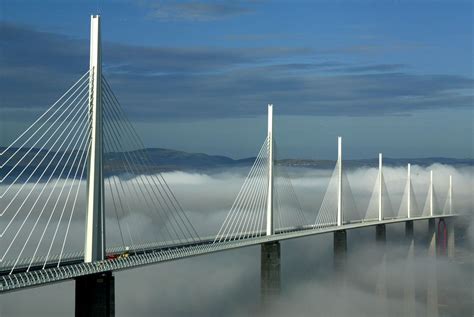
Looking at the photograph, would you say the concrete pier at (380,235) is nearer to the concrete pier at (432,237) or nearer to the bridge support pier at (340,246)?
the concrete pier at (432,237)

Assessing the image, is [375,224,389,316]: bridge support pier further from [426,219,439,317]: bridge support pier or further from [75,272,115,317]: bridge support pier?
[75,272,115,317]: bridge support pier

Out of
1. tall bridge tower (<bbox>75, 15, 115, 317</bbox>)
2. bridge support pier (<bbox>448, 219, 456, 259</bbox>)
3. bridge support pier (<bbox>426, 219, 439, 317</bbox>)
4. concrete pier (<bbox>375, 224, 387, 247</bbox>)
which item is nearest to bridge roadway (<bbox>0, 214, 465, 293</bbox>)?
tall bridge tower (<bbox>75, 15, 115, 317</bbox>)

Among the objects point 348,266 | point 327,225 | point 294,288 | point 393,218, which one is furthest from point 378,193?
point 294,288

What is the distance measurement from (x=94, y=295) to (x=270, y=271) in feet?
82.3

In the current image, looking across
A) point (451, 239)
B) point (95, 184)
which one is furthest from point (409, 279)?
point (95, 184)

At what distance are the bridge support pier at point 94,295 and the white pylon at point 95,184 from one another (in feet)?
2.57

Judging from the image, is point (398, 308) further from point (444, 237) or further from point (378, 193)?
point (444, 237)

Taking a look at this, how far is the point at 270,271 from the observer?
206ft

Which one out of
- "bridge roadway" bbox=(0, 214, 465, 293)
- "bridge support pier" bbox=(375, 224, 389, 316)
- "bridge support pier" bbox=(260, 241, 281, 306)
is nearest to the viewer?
"bridge roadway" bbox=(0, 214, 465, 293)

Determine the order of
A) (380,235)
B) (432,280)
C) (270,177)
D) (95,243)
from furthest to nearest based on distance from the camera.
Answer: (380,235) < (432,280) < (270,177) < (95,243)

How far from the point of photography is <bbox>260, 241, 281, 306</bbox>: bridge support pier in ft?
205

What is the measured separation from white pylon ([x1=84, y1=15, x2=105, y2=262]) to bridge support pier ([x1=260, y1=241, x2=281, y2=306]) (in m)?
24.6

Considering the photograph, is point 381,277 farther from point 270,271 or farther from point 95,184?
point 95,184

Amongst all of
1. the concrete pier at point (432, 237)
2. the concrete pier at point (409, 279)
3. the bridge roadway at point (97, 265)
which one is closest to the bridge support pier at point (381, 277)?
the concrete pier at point (409, 279)
